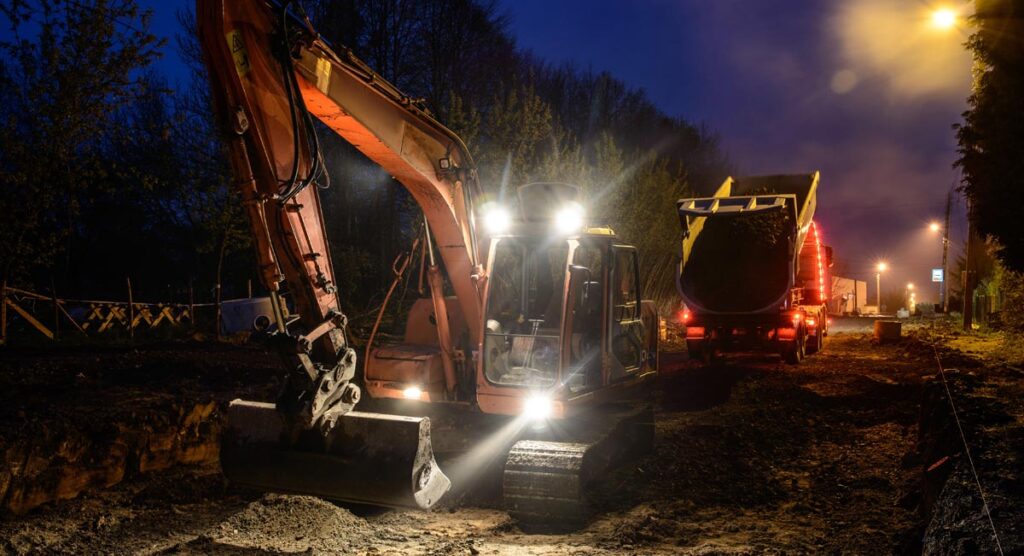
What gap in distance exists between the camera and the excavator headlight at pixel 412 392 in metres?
6.91

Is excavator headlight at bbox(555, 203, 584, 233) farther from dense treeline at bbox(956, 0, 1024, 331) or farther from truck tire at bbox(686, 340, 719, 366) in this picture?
truck tire at bbox(686, 340, 719, 366)

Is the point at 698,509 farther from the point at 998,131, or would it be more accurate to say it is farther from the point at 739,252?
the point at 739,252

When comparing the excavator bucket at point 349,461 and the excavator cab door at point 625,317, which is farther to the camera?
the excavator cab door at point 625,317

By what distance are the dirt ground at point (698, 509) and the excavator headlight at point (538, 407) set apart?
0.79m

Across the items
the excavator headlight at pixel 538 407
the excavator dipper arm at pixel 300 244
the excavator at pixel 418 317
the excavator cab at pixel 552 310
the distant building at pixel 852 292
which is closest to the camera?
the excavator dipper arm at pixel 300 244

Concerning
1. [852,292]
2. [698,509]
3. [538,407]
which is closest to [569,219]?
[538,407]

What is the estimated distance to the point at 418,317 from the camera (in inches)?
298

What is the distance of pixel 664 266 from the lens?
2488 centimetres

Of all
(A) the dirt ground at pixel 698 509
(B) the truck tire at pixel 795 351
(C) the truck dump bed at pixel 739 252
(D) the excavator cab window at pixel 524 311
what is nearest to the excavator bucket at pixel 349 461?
(A) the dirt ground at pixel 698 509

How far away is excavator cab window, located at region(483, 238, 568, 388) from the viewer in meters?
6.91

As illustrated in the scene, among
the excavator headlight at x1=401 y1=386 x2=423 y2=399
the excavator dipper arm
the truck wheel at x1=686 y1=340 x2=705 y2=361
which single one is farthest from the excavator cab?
the truck wheel at x1=686 y1=340 x2=705 y2=361

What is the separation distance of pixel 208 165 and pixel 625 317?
57.6 feet

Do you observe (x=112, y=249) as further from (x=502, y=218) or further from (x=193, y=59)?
(x=502, y=218)

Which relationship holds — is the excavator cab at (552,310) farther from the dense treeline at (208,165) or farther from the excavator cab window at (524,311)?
the dense treeline at (208,165)
